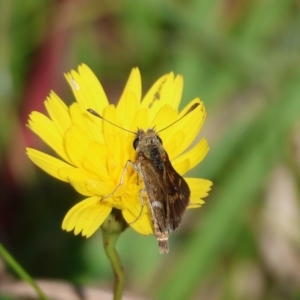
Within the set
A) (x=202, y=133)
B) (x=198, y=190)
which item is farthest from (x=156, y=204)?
(x=202, y=133)

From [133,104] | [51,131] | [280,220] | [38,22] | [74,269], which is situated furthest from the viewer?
[38,22]

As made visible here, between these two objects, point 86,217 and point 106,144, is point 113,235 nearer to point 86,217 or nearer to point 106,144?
point 86,217

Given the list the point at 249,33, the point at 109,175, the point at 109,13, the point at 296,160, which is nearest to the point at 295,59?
the point at 249,33

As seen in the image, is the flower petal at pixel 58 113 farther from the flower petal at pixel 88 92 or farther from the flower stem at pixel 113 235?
the flower stem at pixel 113 235

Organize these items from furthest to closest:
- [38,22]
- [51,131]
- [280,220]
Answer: [38,22], [280,220], [51,131]

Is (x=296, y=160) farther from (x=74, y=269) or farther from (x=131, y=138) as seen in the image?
(x=131, y=138)

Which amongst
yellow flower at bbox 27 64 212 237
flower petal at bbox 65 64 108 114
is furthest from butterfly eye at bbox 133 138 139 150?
flower petal at bbox 65 64 108 114

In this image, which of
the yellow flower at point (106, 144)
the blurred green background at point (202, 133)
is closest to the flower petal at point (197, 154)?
the yellow flower at point (106, 144)
